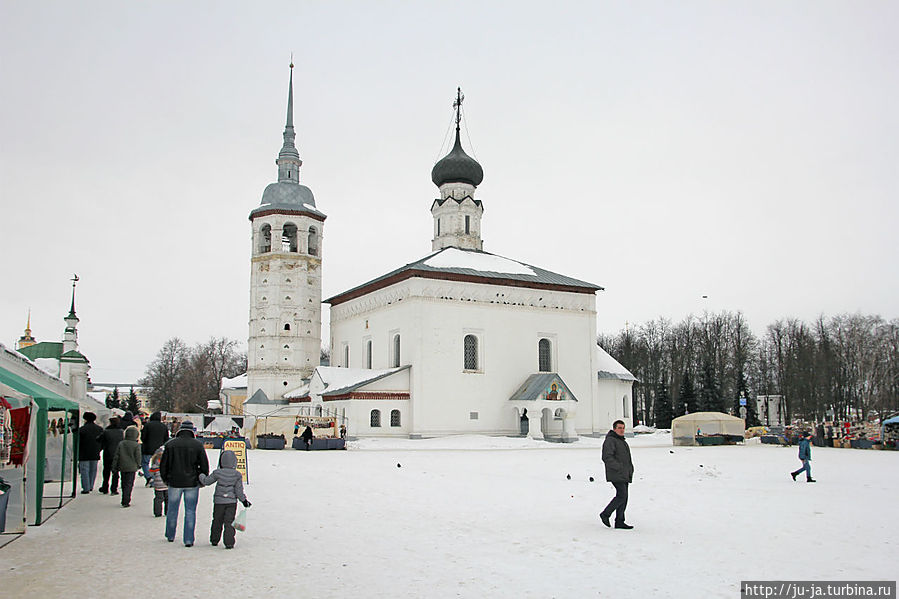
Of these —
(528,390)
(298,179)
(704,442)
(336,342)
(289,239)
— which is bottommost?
(704,442)

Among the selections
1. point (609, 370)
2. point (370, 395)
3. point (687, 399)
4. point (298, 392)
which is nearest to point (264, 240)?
point (298, 392)

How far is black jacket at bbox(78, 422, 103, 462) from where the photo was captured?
15094mm

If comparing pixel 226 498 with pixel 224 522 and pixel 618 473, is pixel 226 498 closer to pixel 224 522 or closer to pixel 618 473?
pixel 224 522

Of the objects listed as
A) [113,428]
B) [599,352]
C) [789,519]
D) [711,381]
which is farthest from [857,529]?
[711,381]

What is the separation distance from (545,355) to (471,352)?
507 cm

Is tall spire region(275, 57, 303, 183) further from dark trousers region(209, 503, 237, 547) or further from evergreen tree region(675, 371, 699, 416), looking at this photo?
dark trousers region(209, 503, 237, 547)

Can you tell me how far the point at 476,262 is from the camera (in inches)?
1778

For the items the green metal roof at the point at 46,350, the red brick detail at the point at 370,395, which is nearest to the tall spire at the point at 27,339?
the green metal roof at the point at 46,350

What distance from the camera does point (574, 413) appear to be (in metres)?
41.8

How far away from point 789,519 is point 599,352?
3990 centimetres

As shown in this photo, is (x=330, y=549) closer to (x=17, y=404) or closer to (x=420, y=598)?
(x=420, y=598)

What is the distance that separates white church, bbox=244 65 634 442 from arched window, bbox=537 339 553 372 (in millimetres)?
85

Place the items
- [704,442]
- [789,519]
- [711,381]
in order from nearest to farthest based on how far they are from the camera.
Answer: [789,519]
[704,442]
[711,381]

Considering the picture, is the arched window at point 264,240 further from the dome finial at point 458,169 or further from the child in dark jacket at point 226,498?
the child in dark jacket at point 226,498
